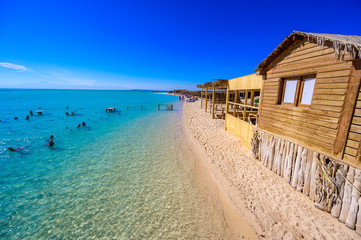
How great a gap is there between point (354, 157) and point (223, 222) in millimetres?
4123

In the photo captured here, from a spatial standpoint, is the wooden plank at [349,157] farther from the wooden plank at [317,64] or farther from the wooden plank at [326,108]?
the wooden plank at [317,64]

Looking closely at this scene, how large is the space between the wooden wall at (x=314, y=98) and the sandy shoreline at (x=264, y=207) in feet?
6.06

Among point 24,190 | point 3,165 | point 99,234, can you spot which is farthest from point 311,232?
point 3,165

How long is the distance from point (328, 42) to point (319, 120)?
7.91 feet

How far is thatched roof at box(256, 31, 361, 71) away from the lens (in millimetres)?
3545

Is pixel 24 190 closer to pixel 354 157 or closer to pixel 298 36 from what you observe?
pixel 354 157

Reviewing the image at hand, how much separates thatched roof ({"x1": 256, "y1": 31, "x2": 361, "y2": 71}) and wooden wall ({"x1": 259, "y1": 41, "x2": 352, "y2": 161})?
182mm

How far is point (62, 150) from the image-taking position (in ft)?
33.0

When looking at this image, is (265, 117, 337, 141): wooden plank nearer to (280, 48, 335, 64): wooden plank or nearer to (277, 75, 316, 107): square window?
(277, 75, 316, 107): square window

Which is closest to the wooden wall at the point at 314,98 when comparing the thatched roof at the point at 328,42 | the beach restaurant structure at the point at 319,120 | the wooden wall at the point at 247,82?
the beach restaurant structure at the point at 319,120

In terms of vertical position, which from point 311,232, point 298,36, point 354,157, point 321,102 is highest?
point 298,36

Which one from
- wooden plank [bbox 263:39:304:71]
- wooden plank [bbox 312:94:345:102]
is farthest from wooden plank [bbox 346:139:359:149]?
wooden plank [bbox 263:39:304:71]

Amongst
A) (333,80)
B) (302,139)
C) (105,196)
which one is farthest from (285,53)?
(105,196)

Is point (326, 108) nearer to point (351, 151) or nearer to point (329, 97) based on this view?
point (329, 97)
